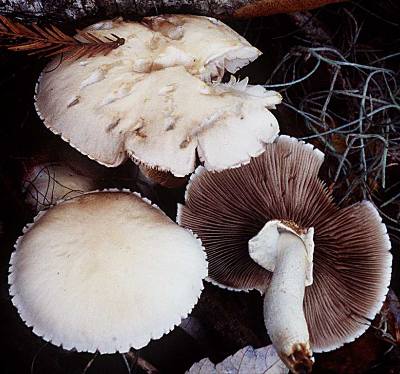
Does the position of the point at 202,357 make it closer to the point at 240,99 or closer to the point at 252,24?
the point at 240,99

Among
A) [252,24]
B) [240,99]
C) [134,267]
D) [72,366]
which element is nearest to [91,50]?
[240,99]

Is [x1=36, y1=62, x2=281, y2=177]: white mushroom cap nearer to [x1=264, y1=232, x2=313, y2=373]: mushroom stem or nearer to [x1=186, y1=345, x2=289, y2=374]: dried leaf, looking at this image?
[x1=264, y1=232, x2=313, y2=373]: mushroom stem

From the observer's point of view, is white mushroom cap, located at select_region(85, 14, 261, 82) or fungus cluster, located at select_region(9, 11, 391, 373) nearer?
fungus cluster, located at select_region(9, 11, 391, 373)

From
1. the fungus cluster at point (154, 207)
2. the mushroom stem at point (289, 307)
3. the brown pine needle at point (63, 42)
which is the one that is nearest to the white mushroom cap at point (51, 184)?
the fungus cluster at point (154, 207)

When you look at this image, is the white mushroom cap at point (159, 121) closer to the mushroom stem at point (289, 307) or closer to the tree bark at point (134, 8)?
the tree bark at point (134, 8)

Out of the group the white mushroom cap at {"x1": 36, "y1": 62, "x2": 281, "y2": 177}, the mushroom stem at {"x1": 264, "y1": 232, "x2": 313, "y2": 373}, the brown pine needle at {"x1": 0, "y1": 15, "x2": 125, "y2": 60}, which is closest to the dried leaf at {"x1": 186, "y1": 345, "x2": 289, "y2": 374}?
the mushroom stem at {"x1": 264, "y1": 232, "x2": 313, "y2": 373}

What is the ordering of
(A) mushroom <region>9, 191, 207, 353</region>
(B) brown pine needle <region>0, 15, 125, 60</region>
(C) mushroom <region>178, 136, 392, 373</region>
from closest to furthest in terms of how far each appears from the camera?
(A) mushroom <region>9, 191, 207, 353</region>, (B) brown pine needle <region>0, 15, 125, 60</region>, (C) mushroom <region>178, 136, 392, 373</region>
